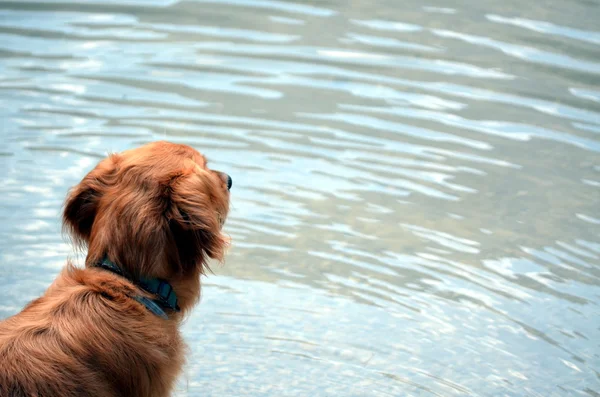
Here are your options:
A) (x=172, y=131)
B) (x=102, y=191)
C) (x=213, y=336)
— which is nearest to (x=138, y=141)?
(x=172, y=131)

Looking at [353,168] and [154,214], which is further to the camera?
[353,168]

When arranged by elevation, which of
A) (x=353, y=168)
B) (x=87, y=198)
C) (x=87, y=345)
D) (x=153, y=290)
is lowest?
(x=353, y=168)

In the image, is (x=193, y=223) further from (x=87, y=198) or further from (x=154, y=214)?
(x=87, y=198)

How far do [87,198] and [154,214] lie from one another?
0.38 m

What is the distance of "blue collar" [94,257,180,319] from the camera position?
3439mm

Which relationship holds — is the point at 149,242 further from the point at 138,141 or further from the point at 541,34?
the point at 541,34

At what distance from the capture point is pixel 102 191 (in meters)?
3.54

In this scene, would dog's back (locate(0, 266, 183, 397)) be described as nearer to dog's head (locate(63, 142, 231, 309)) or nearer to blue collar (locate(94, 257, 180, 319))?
blue collar (locate(94, 257, 180, 319))

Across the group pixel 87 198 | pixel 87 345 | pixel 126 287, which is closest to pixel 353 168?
pixel 87 198

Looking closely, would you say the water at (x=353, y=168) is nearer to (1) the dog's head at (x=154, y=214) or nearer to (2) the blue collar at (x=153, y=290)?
(2) the blue collar at (x=153, y=290)

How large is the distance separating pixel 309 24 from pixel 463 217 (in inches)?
179

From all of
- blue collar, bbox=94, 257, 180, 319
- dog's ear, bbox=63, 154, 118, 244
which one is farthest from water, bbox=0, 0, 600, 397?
dog's ear, bbox=63, 154, 118, 244

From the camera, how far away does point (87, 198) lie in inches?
141

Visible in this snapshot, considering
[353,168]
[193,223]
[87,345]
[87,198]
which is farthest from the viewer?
[353,168]
